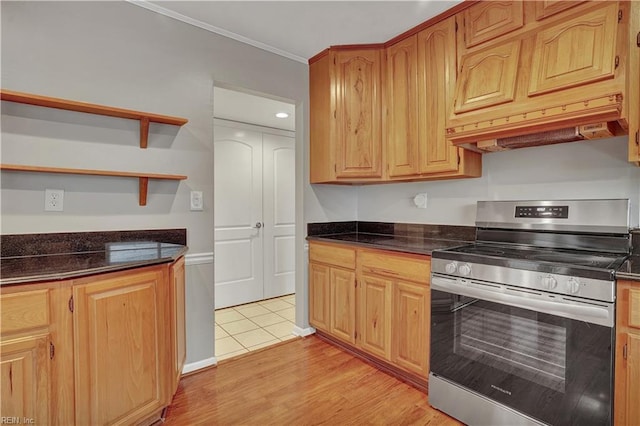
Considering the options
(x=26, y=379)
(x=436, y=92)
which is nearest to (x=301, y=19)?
(x=436, y=92)

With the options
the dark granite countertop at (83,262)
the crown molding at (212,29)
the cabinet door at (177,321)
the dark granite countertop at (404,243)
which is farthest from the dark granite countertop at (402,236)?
the crown molding at (212,29)

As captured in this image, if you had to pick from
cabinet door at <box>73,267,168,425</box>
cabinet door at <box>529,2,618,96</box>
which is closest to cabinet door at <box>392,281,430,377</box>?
cabinet door at <box>529,2,618,96</box>

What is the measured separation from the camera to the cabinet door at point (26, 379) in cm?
125

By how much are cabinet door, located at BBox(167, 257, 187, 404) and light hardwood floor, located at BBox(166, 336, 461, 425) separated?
20cm

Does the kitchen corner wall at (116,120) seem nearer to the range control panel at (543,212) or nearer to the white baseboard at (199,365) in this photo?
the white baseboard at (199,365)

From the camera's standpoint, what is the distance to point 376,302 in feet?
7.48

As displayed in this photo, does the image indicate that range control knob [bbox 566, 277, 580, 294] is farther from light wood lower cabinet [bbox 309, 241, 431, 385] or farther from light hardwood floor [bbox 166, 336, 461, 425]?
light hardwood floor [bbox 166, 336, 461, 425]

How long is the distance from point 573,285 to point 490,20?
5.16ft

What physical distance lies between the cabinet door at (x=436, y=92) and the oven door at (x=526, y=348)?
0.84 m

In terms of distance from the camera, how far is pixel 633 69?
1514mm

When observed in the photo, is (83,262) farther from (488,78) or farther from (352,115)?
(488,78)

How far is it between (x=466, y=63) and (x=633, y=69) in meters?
0.79

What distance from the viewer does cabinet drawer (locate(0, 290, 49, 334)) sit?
1236 millimetres

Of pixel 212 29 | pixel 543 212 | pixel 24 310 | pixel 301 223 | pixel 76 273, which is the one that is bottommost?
pixel 24 310
